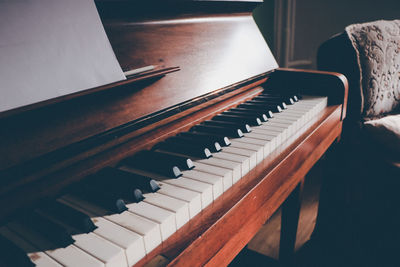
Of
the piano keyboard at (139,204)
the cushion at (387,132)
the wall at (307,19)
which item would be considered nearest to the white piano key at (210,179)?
the piano keyboard at (139,204)

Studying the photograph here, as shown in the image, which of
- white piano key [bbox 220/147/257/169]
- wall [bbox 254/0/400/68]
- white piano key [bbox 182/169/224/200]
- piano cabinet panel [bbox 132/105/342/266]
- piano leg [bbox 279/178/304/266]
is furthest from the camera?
wall [bbox 254/0/400/68]

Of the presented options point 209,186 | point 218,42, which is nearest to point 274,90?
point 218,42

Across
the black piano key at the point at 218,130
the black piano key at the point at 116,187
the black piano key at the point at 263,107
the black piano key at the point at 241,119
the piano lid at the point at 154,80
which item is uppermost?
the piano lid at the point at 154,80

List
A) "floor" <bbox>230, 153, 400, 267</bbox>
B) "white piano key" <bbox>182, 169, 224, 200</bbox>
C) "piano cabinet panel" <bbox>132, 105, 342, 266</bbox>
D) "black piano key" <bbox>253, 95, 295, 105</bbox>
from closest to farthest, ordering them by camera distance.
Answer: "piano cabinet panel" <bbox>132, 105, 342, 266</bbox>, "white piano key" <bbox>182, 169, 224, 200</bbox>, "black piano key" <bbox>253, 95, 295, 105</bbox>, "floor" <bbox>230, 153, 400, 267</bbox>

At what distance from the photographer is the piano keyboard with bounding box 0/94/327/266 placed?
479mm

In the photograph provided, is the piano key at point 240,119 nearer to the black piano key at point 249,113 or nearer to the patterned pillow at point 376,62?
the black piano key at point 249,113

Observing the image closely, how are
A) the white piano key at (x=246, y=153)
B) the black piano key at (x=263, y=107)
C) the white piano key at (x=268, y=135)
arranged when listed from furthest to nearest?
the black piano key at (x=263, y=107) < the white piano key at (x=268, y=135) < the white piano key at (x=246, y=153)

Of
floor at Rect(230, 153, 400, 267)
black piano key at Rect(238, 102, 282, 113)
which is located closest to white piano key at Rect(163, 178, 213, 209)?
black piano key at Rect(238, 102, 282, 113)

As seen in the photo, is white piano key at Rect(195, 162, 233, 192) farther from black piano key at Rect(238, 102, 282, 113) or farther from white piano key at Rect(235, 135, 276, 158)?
black piano key at Rect(238, 102, 282, 113)

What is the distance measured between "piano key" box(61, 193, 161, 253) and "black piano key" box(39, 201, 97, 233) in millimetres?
36

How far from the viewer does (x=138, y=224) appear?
1.75ft

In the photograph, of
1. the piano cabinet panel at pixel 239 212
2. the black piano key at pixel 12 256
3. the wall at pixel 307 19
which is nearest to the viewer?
the black piano key at pixel 12 256

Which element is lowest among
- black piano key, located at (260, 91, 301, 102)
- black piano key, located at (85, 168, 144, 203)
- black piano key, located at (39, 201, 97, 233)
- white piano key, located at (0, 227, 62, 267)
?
white piano key, located at (0, 227, 62, 267)

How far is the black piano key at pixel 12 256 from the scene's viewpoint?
45 cm
